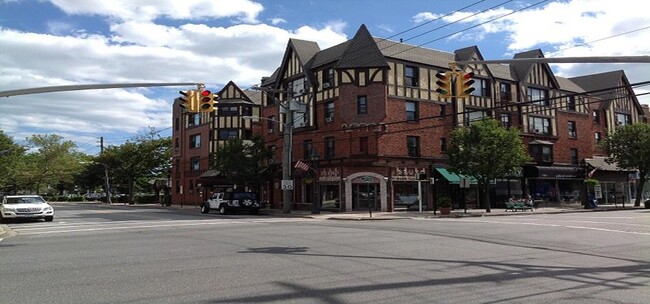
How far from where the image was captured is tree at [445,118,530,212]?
34625 mm

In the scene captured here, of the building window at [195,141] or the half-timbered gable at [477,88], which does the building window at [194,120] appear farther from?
the half-timbered gable at [477,88]

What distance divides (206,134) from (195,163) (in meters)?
4.16

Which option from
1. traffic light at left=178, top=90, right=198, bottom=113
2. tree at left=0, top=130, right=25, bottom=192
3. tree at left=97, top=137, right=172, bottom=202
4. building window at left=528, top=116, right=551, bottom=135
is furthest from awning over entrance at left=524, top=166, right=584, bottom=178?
tree at left=0, top=130, right=25, bottom=192

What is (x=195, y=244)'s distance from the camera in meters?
14.3

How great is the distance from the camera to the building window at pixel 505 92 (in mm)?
43781

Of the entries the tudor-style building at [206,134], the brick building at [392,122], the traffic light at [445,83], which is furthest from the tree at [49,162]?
the traffic light at [445,83]

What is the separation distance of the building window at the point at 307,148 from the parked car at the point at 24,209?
63.3 ft

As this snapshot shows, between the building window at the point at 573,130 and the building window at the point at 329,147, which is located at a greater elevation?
the building window at the point at 573,130

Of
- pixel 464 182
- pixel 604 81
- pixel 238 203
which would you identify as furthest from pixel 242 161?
pixel 604 81

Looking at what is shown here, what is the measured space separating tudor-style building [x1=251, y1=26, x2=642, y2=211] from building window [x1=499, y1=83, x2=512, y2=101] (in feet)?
0.27

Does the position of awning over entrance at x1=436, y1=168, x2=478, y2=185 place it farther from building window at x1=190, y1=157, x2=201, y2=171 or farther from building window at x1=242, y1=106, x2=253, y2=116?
building window at x1=190, y1=157, x2=201, y2=171

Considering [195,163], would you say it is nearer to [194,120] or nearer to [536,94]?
[194,120]

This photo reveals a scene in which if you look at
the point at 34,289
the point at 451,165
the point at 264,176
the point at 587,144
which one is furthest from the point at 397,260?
the point at 587,144

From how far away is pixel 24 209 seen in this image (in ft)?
84.5
